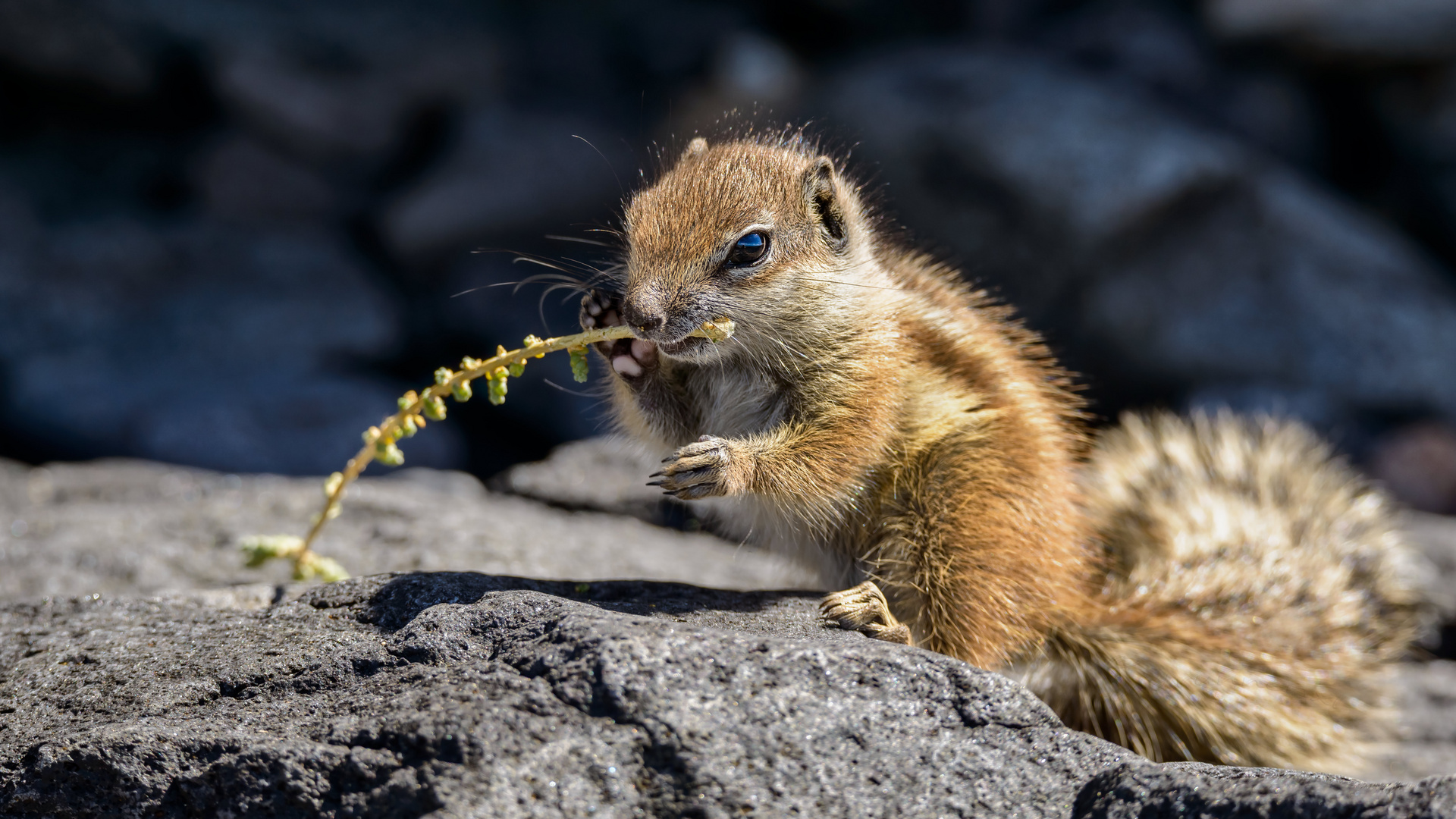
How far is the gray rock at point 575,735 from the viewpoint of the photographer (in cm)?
208

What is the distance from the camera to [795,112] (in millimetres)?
8711

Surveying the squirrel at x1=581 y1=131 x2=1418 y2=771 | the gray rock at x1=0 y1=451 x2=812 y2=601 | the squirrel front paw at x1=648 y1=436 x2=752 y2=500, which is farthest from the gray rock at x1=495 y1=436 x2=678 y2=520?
the squirrel front paw at x1=648 y1=436 x2=752 y2=500

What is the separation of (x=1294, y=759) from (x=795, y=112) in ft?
20.7

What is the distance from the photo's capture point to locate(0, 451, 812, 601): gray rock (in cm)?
407

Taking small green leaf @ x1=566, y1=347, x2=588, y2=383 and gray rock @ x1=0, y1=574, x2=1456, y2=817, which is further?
small green leaf @ x1=566, y1=347, x2=588, y2=383

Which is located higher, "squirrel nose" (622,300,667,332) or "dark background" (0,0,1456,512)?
"dark background" (0,0,1456,512)

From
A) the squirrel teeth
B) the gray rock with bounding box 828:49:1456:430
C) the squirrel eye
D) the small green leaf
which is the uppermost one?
the gray rock with bounding box 828:49:1456:430

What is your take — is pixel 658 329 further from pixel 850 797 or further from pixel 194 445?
pixel 194 445

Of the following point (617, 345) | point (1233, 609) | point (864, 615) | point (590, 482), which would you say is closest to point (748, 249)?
point (617, 345)

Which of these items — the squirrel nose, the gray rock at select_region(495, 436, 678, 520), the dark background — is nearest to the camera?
the squirrel nose

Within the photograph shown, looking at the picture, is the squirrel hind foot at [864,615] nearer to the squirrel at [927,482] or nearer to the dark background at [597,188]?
the squirrel at [927,482]

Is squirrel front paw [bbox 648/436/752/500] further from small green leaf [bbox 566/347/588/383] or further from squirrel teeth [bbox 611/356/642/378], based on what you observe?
squirrel teeth [bbox 611/356/642/378]

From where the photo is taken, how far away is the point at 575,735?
212 centimetres

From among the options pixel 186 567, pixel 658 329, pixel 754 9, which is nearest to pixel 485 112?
pixel 754 9
